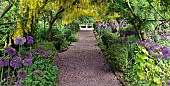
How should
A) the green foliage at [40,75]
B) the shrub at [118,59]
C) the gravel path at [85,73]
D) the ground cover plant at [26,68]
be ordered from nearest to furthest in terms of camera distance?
the ground cover plant at [26,68]
the green foliage at [40,75]
the gravel path at [85,73]
the shrub at [118,59]

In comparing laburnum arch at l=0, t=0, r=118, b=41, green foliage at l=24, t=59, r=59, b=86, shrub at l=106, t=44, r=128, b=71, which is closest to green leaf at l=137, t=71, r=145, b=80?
green foliage at l=24, t=59, r=59, b=86

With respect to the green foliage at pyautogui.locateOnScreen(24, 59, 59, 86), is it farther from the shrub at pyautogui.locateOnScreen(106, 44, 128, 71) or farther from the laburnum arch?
the shrub at pyautogui.locateOnScreen(106, 44, 128, 71)

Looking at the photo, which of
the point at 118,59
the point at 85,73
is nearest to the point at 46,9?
the point at 85,73

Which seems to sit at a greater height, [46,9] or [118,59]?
[46,9]

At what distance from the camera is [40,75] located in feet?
15.4

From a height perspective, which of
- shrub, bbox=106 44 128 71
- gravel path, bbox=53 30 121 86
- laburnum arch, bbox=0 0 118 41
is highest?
laburnum arch, bbox=0 0 118 41

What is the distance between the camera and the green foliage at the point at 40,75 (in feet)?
15.6

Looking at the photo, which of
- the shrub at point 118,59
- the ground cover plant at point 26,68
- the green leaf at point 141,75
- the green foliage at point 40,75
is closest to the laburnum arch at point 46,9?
the ground cover plant at point 26,68

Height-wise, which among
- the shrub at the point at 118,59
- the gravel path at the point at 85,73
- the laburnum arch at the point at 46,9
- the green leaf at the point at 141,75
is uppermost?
the laburnum arch at the point at 46,9

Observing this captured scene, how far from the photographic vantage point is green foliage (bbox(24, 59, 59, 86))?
476 centimetres

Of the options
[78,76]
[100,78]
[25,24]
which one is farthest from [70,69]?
[25,24]

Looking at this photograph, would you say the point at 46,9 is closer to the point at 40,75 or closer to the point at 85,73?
the point at 85,73

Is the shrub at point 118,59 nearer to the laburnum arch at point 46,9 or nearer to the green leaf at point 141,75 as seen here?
the laburnum arch at point 46,9

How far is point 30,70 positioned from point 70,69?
2.75m
